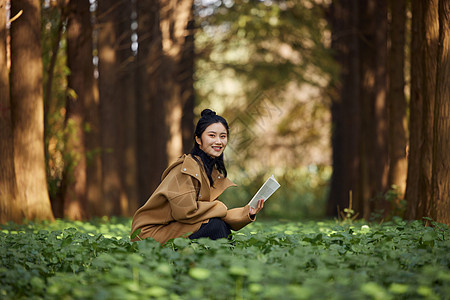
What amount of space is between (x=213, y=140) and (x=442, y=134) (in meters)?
2.80

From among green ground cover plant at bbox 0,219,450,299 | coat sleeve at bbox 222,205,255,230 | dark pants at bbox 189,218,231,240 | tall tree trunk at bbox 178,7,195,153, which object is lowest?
green ground cover plant at bbox 0,219,450,299

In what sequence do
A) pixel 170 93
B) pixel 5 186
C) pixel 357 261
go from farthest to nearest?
pixel 170 93, pixel 5 186, pixel 357 261

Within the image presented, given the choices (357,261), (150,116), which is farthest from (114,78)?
(357,261)

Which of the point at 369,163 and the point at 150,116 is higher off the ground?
the point at 150,116

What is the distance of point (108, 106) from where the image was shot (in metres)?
15.2

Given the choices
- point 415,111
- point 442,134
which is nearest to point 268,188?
point 442,134

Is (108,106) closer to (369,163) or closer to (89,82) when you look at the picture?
(89,82)

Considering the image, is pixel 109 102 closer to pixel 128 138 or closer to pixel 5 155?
pixel 128 138

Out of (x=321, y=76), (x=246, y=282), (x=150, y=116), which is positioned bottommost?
(x=246, y=282)

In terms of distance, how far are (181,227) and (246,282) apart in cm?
165

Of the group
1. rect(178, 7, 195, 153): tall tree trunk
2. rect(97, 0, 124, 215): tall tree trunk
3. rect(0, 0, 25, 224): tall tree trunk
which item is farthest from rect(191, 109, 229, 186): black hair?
rect(178, 7, 195, 153): tall tree trunk

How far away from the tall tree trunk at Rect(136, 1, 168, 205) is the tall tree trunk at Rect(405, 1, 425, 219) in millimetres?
6576

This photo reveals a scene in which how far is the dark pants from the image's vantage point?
5.68 metres

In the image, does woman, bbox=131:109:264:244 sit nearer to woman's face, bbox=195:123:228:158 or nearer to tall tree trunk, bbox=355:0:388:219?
woman's face, bbox=195:123:228:158
